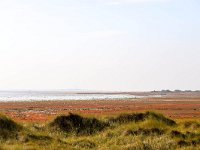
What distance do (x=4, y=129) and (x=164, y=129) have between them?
9.64 meters

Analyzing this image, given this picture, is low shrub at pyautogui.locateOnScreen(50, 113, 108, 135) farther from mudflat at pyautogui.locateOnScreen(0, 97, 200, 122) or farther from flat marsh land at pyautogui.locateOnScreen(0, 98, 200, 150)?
mudflat at pyautogui.locateOnScreen(0, 97, 200, 122)

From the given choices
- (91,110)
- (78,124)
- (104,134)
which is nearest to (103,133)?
(104,134)

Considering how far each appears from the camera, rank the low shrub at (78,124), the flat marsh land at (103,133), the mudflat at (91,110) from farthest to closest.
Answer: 1. the mudflat at (91,110)
2. the low shrub at (78,124)
3. the flat marsh land at (103,133)

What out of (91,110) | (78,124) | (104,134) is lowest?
(104,134)

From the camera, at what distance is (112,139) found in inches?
977

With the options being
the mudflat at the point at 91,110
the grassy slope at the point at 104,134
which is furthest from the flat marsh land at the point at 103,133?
the mudflat at the point at 91,110

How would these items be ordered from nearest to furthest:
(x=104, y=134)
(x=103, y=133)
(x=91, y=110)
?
(x=104, y=134)
(x=103, y=133)
(x=91, y=110)

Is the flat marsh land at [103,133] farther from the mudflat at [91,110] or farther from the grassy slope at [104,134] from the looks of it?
the mudflat at [91,110]

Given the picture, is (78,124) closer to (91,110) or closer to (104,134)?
(104,134)

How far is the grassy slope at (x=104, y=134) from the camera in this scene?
73.4 feet

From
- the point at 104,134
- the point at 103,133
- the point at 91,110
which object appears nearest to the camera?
the point at 104,134

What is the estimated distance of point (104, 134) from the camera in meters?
26.3

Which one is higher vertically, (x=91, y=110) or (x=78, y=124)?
(x=78, y=124)

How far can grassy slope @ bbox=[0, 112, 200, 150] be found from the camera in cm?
2238
